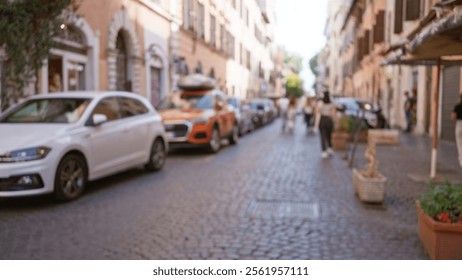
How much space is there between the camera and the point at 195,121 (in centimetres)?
1109

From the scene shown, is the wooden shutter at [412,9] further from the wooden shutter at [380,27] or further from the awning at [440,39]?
the awning at [440,39]

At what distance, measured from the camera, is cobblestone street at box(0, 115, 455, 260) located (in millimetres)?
3865

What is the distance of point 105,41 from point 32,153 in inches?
94.9

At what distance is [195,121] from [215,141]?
2.39 feet

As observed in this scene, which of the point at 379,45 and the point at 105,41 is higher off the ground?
the point at 379,45

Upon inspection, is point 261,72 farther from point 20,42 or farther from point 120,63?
point 20,42

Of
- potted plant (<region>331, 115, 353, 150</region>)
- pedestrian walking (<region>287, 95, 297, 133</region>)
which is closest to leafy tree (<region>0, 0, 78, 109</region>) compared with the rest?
potted plant (<region>331, 115, 353, 150</region>)

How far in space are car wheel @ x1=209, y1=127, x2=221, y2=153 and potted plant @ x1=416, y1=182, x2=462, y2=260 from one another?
24.6 ft

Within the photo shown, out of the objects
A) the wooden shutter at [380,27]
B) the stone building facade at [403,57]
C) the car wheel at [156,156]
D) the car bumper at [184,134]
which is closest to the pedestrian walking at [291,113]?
the stone building facade at [403,57]

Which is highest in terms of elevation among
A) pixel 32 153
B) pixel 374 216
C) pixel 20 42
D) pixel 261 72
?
pixel 20 42

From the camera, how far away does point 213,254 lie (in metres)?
3.84

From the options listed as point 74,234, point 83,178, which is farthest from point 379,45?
point 74,234

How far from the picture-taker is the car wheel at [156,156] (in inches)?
321

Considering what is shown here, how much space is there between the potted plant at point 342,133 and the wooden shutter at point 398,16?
651 centimetres
